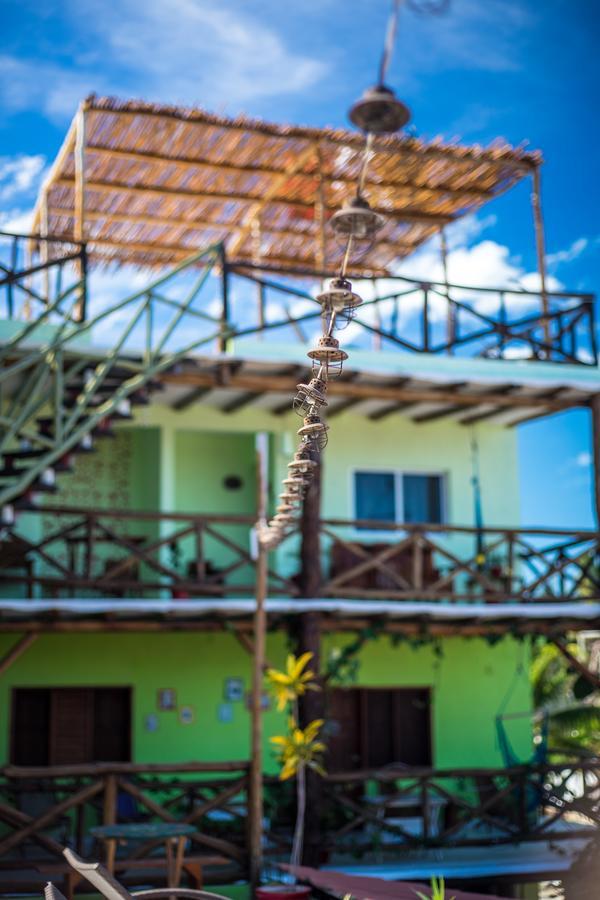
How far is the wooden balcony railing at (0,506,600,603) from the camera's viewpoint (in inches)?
525

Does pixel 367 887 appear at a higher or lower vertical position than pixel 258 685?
lower

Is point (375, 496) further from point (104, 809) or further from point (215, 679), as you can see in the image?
point (104, 809)

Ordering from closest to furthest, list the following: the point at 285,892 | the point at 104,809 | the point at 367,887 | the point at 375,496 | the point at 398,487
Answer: the point at 367,887, the point at 285,892, the point at 104,809, the point at 375,496, the point at 398,487

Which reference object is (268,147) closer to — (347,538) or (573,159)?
(347,538)

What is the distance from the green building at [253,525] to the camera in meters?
12.7

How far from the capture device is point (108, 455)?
16.6 m

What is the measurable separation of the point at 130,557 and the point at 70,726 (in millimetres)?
3204

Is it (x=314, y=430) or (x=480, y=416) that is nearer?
(x=314, y=430)

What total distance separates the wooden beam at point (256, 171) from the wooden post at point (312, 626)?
167 inches

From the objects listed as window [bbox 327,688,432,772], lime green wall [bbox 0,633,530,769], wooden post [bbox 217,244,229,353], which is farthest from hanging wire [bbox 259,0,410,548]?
window [bbox 327,688,432,772]

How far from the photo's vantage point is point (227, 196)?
16281 millimetres

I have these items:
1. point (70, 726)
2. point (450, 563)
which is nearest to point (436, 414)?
point (450, 563)

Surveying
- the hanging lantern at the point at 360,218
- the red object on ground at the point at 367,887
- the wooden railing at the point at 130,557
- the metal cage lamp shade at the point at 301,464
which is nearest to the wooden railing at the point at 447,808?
the wooden railing at the point at 130,557

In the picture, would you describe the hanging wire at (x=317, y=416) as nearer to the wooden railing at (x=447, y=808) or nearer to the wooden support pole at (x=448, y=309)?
the wooden railing at (x=447, y=808)
